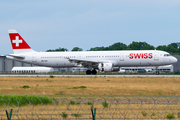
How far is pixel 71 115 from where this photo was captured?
52.2 ft

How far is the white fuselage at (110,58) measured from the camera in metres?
55.5

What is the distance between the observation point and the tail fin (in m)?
62.7

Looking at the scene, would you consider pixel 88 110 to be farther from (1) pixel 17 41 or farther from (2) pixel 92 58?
(1) pixel 17 41

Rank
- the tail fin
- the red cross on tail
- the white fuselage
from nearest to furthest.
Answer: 1. the white fuselage
2. the tail fin
3. the red cross on tail

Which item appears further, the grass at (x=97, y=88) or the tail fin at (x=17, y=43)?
the tail fin at (x=17, y=43)

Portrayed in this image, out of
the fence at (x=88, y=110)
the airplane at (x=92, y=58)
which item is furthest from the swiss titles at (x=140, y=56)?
the fence at (x=88, y=110)

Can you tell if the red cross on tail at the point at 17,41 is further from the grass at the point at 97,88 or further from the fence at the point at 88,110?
the fence at the point at 88,110

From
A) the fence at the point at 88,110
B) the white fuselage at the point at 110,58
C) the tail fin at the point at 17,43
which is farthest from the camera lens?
the tail fin at the point at 17,43

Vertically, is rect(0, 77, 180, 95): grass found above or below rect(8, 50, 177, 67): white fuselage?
below

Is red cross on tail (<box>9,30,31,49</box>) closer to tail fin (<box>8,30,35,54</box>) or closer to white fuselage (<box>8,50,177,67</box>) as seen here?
tail fin (<box>8,30,35,54</box>)

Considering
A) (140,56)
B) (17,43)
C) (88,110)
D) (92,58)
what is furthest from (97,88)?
(17,43)

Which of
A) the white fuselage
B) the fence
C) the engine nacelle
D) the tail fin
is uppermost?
the tail fin

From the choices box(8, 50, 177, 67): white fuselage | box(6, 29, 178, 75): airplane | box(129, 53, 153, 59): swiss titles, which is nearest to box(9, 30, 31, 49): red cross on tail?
box(6, 29, 178, 75): airplane

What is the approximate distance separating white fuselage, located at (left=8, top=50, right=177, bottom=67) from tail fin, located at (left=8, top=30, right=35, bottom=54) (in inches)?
47.5
